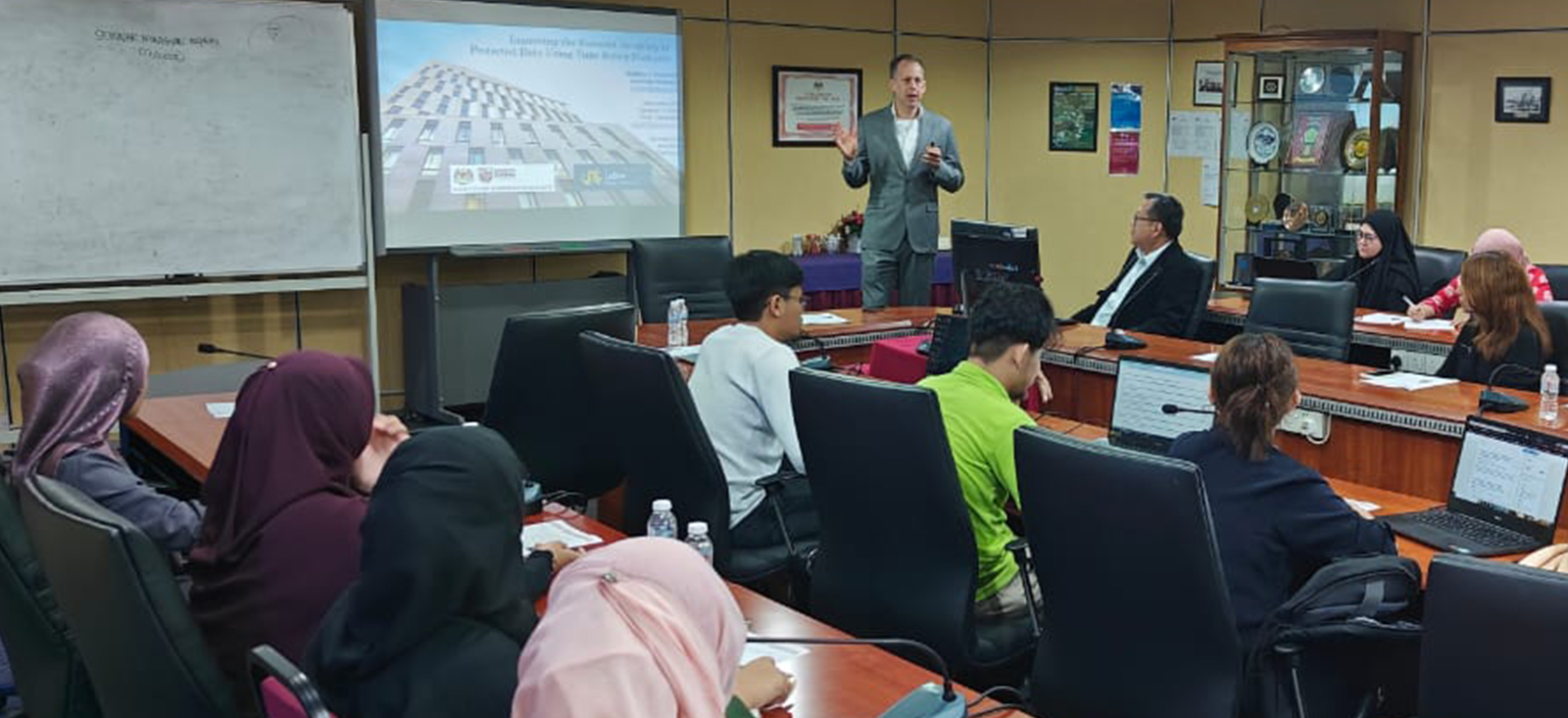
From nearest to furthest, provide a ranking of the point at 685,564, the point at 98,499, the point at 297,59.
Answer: the point at 685,564 < the point at 98,499 < the point at 297,59

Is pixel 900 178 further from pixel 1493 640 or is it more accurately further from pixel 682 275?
pixel 1493 640

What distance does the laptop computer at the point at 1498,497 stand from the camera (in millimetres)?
3025

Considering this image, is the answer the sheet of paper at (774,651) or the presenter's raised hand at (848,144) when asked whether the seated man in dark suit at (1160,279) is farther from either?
the sheet of paper at (774,651)

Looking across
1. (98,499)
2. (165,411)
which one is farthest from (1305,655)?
(165,411)

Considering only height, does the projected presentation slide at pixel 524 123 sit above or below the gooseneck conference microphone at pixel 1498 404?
above

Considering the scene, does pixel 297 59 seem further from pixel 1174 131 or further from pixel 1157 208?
pixel 1174 131

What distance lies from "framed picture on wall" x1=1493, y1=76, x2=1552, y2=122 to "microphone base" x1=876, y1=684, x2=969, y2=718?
6887mm

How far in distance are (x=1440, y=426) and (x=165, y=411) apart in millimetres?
3686

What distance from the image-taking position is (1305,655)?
2734 millimetres

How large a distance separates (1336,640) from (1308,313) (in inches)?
Answer: 111

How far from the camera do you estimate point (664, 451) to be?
3.58 m

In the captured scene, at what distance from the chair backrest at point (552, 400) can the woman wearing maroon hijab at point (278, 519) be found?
1527 mm

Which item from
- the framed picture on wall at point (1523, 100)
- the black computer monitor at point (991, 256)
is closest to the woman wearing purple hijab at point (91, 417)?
the black computer monitor at point (991, 256)

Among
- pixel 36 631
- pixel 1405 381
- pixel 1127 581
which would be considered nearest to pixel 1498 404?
pixel 1405 381
